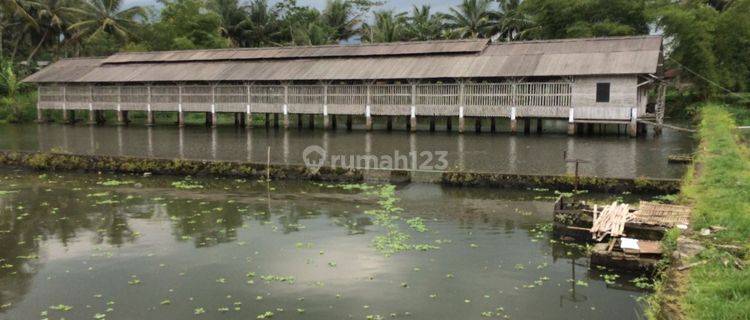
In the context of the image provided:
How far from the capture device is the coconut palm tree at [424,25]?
4834 centimetres

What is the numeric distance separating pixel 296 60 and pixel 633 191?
24.8 metres

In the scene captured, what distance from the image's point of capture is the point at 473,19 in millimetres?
47281

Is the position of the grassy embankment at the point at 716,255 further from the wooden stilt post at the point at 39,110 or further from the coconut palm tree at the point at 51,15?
the coconut palm tree at the point at 51,15

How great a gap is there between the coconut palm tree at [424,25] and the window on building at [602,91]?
75.3 ft

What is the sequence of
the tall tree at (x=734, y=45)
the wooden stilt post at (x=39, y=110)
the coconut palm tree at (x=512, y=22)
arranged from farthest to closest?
the coconut palm tree at (x=512, y=22)
the wooden stilt post at (x=39, y=110)
the tall tree at (x=734, y=45)

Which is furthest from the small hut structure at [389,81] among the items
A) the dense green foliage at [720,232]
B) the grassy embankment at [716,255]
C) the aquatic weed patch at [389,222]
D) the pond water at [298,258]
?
the aquatic weed patch at [389,222]

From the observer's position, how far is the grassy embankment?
5.80 metres

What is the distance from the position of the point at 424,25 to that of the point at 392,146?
85.0 feet

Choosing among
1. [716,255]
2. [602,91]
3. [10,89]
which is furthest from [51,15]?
[716,255]

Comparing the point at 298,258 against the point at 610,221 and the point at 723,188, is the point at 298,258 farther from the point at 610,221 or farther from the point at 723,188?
the point at 723,188

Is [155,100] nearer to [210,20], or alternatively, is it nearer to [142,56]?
[142,56]

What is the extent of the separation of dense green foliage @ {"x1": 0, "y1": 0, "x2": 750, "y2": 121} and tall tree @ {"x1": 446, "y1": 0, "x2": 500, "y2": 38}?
0.08 meters

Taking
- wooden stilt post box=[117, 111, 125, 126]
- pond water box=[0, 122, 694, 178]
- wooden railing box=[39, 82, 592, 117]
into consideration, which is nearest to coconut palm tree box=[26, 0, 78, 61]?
wooden railing box=[39, 82, 592, 117]

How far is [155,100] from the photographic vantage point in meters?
38.2
